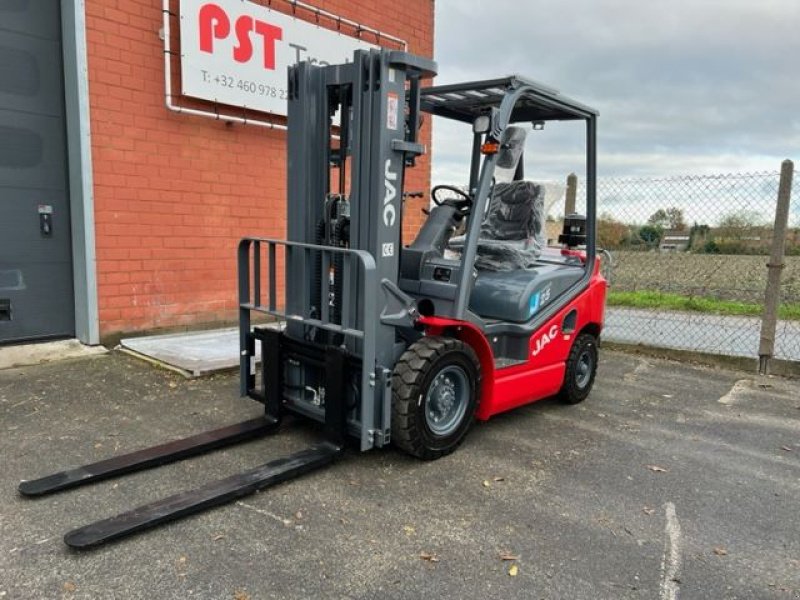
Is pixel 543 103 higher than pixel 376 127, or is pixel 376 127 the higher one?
pixel 543 103

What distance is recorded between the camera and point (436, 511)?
11.2 feet

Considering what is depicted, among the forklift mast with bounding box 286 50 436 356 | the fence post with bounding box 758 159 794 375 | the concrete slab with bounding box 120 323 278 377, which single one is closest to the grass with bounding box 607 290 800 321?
the fence post with bounding box 758 159 794 375

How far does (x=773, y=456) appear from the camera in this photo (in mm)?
4488

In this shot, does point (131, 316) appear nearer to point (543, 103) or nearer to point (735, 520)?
point (543, 103)

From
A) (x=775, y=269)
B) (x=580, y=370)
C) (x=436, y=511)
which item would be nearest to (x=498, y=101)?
(x=580, y=370)

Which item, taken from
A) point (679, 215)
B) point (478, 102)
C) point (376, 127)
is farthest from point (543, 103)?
point (679, 215)

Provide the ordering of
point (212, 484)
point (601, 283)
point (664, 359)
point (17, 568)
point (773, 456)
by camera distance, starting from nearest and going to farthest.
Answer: point (17, 568)
point (212, 484)
point (773, 456)
point (601, 283)
point (664, 359)

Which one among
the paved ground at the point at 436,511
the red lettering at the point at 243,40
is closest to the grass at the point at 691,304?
the paved ground at the point at 436,511

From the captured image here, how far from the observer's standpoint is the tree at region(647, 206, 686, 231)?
7883 mm

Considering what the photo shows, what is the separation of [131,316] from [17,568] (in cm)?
438

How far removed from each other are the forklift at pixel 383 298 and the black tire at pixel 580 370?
187 millimetres

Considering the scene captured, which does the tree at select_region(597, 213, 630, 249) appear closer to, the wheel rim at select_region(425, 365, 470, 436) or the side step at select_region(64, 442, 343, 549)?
the wheel rim at select_region(425, 365, 470, 436)

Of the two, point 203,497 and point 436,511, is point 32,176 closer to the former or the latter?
point 203,497

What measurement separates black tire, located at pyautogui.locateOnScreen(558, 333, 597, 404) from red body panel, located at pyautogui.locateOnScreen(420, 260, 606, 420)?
4.3 inches
